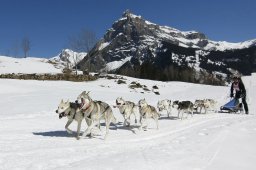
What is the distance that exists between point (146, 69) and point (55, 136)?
81073 millimetres

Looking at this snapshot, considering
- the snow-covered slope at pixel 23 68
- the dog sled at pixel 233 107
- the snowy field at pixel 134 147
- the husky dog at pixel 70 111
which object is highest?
the snow-covered slope at pixel 23 68

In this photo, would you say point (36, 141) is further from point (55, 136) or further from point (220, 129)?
point (220, 129)

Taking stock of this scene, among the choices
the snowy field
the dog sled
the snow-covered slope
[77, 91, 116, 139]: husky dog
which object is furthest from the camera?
the snow-covered slope

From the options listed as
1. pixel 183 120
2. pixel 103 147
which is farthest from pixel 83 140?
pixel 183 120

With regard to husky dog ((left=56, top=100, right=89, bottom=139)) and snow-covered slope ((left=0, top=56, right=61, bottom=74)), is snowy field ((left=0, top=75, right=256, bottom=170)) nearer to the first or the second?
husky dog ((left=56, top=100, right=89, bottom=139))

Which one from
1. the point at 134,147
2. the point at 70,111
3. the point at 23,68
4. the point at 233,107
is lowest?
the point at 134,147

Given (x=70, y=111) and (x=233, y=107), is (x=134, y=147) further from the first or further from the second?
(x=233, y=107)

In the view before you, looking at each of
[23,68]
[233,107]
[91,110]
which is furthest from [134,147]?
[23,68]

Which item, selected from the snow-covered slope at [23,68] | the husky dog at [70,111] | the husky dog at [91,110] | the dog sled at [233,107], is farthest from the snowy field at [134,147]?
the snow-covered slope at [23,68]

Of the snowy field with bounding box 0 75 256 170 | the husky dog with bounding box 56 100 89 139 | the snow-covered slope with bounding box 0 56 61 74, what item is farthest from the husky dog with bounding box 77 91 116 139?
the snow-covered slope with bounding box 0 56 61 74

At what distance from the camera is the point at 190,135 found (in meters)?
12.1

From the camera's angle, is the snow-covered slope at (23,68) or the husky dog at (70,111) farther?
the snow-covered slope at (23,68)

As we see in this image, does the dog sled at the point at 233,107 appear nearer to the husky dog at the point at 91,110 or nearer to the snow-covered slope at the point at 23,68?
the husky dog at the point at 91,110

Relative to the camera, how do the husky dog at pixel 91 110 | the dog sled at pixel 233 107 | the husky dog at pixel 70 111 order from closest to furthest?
the husky dog at pixel 91 110 < the husky dog at pixel 70 111 < the dog sled at pixel 233 107
